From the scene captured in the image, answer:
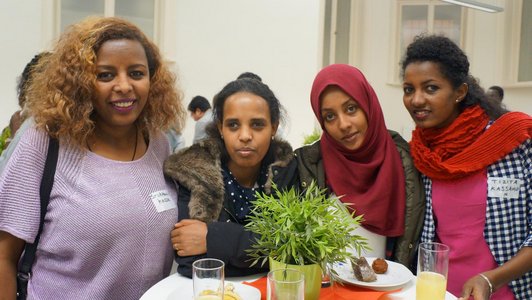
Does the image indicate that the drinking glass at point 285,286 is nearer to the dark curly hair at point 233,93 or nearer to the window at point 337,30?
the dark curly hair at point 233,93

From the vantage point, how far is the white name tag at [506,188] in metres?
1.78

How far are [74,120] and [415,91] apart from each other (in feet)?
4.44

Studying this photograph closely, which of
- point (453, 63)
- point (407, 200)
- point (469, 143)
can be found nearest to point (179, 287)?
point (407, 200)

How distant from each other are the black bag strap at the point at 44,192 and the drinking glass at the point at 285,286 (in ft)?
2.71

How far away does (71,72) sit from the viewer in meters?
1.55

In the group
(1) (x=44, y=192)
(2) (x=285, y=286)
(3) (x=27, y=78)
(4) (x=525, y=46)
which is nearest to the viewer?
(2) (x=285, y=286)

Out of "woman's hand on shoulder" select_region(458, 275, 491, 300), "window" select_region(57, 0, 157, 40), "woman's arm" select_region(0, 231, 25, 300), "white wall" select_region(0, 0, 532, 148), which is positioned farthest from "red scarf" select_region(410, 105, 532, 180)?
"window" select_region(57, 0, 157, 40)

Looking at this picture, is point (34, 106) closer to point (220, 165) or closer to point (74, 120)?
point (74, 120)

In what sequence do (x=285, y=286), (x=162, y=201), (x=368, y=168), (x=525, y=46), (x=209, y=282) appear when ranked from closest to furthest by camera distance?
(x=285, y=286) < (x=209, y=282) < (x=162, y=201) < (x=368, y=168) < (x=525, y=46)

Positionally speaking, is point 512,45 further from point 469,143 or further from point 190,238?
point 190,238

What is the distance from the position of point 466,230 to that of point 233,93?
1091 mm

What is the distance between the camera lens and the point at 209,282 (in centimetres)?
122

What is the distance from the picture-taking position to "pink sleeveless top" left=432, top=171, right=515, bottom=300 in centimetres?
180

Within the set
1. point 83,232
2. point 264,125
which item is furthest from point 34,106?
point 264,125
